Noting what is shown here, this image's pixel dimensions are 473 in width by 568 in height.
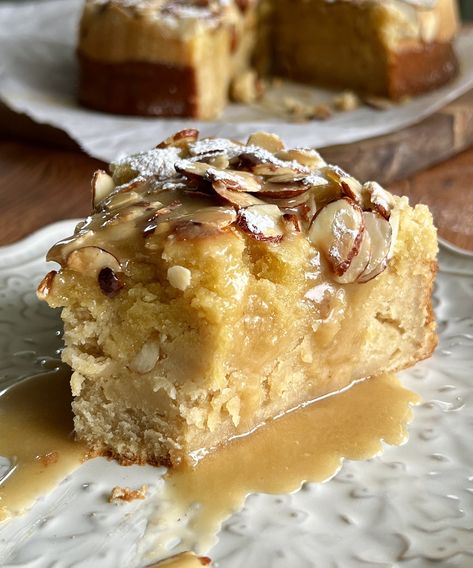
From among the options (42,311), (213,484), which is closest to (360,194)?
(213,484)

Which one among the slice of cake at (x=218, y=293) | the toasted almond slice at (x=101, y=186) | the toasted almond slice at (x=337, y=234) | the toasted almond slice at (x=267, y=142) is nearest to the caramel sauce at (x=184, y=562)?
the slice of cake at (x=218, y=293)

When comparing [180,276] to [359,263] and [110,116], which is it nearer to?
[359,263]

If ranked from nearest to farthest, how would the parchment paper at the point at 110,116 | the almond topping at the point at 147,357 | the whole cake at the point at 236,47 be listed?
the almond topping at the point at 147,357, the parchment paper at the point at 110,116, the whole cake at the point at 236,47

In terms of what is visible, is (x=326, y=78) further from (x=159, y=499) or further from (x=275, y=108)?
(x=159, y=499)

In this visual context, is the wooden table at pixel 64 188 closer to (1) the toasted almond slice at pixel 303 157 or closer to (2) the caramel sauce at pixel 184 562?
(1) the toasted almond slice at pixel 303 157

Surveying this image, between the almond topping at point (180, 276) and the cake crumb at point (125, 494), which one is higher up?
the almond topping at point (180, 276)

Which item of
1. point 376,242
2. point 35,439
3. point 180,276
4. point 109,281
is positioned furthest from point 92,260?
point 376,242
